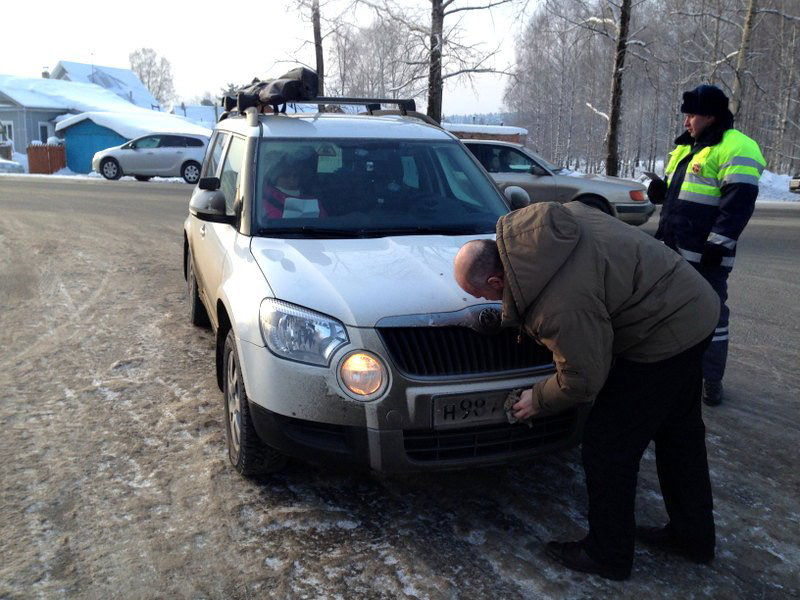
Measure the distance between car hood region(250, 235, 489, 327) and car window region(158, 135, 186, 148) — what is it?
24154 mm

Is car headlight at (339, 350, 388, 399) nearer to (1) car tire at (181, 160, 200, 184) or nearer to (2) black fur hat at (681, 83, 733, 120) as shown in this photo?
(2) black fur hat at (681, 83, 733, 120)

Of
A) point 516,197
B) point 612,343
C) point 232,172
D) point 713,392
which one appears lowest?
point 713,392

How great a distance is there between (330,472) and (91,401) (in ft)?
5.92

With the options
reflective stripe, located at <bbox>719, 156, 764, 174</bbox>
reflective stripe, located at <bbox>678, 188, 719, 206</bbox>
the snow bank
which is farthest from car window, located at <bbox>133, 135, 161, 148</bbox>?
reflective stripe, located at <bbox>719, 156, 764, 174</bbox>

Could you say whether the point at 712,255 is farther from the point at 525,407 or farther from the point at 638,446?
the point at 525,407

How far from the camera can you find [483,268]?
2590 millimetres

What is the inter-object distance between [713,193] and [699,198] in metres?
0.09

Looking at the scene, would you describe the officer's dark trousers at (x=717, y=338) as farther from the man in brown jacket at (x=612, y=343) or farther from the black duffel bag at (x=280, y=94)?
the black duffel bag at (x=280, y=94)

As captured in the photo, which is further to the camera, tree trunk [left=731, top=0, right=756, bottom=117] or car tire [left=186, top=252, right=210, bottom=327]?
tree trunk [left=731, top=0, right=756, bottom=117]

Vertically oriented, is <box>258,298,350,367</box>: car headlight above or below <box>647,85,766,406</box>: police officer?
below

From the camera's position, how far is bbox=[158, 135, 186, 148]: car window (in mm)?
26484

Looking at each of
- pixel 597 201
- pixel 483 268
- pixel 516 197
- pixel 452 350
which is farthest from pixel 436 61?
pixel 483 268

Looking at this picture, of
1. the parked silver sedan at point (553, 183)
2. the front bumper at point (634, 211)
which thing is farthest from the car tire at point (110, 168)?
the front bumper at point (634, 211)

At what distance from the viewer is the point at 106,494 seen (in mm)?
3500
